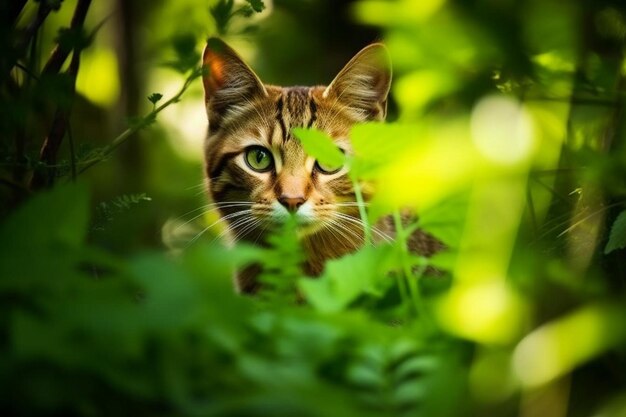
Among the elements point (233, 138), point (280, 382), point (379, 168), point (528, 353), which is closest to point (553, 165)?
point (379, 168)

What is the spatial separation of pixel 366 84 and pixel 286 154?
457 millimetres

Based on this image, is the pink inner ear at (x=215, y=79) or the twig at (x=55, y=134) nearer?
the twig at (x=55, y=134)

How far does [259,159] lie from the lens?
133 inches

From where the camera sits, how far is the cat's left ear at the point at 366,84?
10.5 feet

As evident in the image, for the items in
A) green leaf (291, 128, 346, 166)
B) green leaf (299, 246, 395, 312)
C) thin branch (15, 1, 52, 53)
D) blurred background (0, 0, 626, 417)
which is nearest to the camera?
blurred background (0, 0, 626, 417)

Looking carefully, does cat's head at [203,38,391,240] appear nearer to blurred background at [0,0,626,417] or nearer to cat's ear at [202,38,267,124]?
cat's ear at [202,38,267,124]

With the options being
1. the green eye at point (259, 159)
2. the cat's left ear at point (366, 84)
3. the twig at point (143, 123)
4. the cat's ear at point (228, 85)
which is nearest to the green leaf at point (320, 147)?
the twig at point (143, 123)

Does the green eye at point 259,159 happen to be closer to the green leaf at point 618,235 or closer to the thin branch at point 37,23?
the thin branch at point 37,23

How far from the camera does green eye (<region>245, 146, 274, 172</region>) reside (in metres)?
3.35

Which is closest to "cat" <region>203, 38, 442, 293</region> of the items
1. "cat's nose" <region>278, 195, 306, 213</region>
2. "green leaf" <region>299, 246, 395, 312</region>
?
"cat's nose" <region>278, 195, 306, 213</region>

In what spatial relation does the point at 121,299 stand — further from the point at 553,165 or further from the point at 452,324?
the point at 553,165

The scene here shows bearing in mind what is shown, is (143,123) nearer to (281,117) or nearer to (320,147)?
(320,147)

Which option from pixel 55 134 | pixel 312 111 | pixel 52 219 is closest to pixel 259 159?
pixel 312 111

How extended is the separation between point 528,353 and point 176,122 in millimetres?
5797
